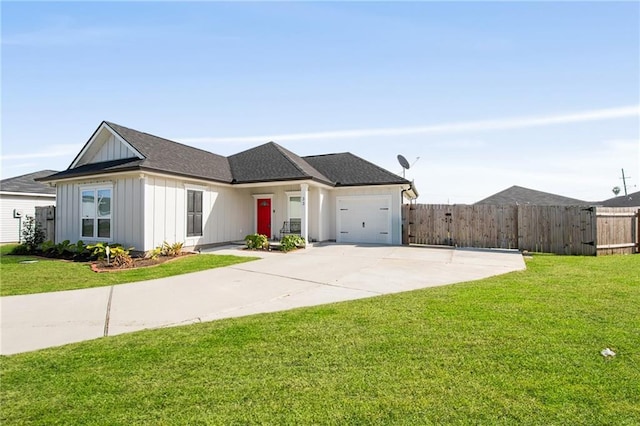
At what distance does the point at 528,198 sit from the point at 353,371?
26229 mm

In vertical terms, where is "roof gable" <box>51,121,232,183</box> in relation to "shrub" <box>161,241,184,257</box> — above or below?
above

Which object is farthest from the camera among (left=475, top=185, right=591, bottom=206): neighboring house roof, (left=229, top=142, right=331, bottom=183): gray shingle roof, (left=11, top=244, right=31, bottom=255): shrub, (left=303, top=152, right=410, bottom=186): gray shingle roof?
(left=475, top=185, right=591, bottom=206): neighboring house roof

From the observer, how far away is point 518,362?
316 centimetres

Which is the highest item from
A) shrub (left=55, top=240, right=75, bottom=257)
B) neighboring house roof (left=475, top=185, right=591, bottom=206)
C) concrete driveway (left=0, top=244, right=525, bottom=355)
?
neighboring house roof (left=475, top=185, right=591, bottom=206)

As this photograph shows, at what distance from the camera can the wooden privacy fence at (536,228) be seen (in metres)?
12.4

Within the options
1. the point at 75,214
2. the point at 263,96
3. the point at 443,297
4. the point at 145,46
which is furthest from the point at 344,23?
the point at 75,214

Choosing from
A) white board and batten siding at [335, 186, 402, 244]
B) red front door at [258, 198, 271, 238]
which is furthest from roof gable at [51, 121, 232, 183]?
white board and batten siding at [335, 186, 402, 244]

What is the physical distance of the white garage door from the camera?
52.1ft

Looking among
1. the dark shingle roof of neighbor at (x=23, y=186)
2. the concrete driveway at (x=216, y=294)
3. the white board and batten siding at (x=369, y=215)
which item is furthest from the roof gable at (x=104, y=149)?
the white board and batten siding at (x=369, y=215)

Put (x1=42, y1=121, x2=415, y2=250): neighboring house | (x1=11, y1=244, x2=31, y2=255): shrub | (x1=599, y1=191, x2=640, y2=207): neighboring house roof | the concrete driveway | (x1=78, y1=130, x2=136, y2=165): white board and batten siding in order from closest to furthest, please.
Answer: the concrete driveway → (x1=42, y1=121, x2=415, y2=250): neighboring house → (x1=11, y1=244, x2=31, y2=255): shrub → (x1=78, y1=130, x2=136, y2=165): white board and batten siding → (x1=599, y1=191, x2=640, y2=207): neighboring house roof

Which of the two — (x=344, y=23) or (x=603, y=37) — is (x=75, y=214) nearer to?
(x=344, y=23)

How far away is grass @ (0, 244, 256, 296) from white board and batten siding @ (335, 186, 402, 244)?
6801 mm

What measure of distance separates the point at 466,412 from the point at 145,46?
12899mm

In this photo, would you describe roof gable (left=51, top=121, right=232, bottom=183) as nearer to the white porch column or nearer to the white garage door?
the white porch column
